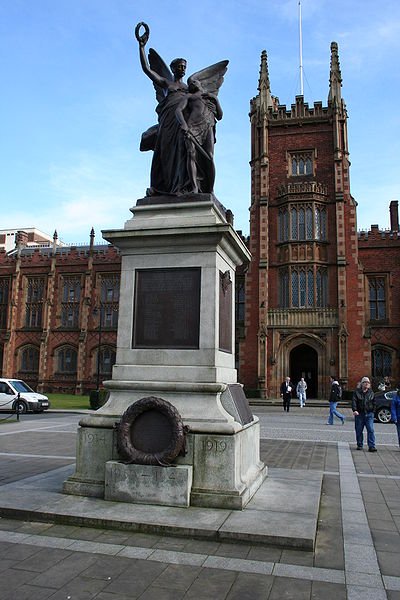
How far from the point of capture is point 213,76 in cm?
773

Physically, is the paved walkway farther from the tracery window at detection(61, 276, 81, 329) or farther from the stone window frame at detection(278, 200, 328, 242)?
the tracery window at detection(61, 276, 81, 329)

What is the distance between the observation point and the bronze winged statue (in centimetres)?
709

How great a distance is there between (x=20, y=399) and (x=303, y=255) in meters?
20.9

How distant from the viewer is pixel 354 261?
34062 mm

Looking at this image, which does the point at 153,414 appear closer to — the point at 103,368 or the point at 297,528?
the point at 297,528

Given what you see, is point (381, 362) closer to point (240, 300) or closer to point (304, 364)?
point (304, 364)

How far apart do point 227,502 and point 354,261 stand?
30.8 meters

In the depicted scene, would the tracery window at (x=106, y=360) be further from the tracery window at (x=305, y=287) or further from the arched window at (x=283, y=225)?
the arched window at (x=283, y=225)

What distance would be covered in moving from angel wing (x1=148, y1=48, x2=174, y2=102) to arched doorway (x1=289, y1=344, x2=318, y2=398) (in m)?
29.4

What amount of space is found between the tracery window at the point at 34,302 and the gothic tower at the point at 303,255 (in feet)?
65.4

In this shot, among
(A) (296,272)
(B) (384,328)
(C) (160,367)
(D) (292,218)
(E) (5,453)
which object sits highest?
(D) (292,218)

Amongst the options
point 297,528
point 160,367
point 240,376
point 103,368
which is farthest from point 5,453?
point 103,368

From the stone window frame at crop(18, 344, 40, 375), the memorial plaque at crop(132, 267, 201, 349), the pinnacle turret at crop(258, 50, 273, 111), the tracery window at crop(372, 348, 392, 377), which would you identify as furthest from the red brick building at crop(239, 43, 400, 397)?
the memorial plaque at crop(132, 267, 201, 349)

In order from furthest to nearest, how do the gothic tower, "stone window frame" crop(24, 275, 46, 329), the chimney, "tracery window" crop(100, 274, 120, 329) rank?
1. "stone window frame" crop(24, 275, 46, 329)
2. "tracery window" crop(100, 274, 120, 329)
3. the chimney
4. the gothic tower
